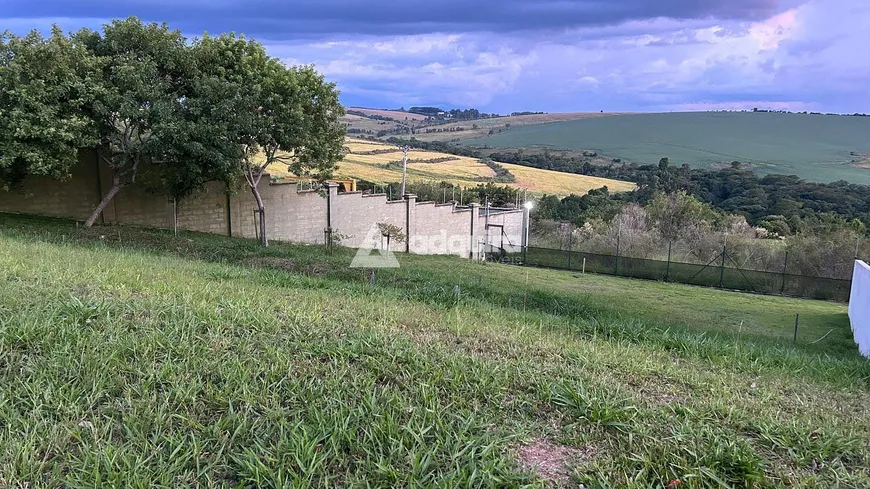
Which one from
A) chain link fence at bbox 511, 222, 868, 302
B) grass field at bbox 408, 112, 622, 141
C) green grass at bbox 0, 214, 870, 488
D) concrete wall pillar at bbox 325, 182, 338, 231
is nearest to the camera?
green grass at bbox 0, 214, 870, 488

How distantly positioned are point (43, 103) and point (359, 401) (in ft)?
40.1

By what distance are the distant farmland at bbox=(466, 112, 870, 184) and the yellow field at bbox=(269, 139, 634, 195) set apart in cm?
1650

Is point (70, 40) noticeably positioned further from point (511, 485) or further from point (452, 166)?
point (452, 166)

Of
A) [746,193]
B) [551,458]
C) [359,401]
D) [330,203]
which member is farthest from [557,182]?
[551,458]

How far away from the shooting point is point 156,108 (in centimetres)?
1273

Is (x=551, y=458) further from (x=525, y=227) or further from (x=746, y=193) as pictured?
(x=746, y=193)

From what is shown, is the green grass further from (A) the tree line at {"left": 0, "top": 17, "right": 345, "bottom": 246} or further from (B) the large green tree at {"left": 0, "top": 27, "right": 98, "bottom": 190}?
(A) the tree line at {"left": 0, "top": 17, "right": 345, "bottom": 246}

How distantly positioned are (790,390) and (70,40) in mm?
15314

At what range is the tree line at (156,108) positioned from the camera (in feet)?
37.4

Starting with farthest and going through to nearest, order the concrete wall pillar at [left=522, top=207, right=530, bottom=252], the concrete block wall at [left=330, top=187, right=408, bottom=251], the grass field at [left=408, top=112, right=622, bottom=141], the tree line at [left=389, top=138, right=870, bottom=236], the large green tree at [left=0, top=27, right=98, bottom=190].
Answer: the grass field at [left=408, top=112, right=622, bottom=141] < the tree line at [left=389, top=138, right=870, bottom=236] < the concrete wall pillar at [left=522, top=207, right=530, bottom=252] < the concrete block wall at [left=330, top=187, right=408, bottom=251] < the large green tree at [left=0, top=27, right=98, bottom=190]

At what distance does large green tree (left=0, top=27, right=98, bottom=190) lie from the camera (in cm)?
1100

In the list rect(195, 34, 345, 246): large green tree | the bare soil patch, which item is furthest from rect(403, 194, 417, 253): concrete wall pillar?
the bare soil patch

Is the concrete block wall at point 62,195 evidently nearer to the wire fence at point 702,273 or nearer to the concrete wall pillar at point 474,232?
the concrete wall pillar at point 474,232

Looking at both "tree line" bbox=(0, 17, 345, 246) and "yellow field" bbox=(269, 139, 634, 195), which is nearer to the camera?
"tree line" bbox=(0, 17, 345, 246)
